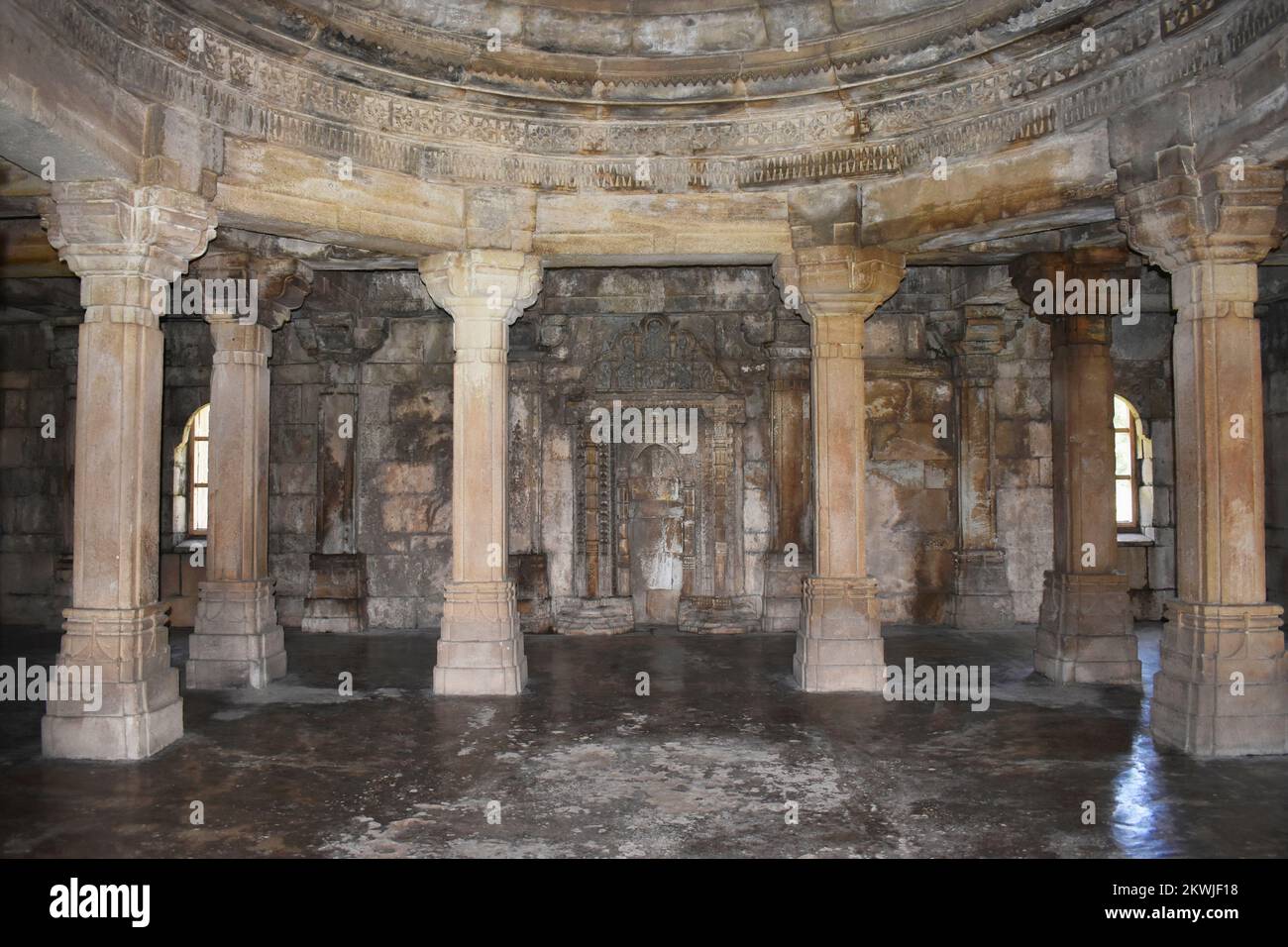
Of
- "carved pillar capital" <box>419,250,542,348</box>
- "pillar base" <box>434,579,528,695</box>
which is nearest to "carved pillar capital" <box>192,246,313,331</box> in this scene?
"carved pillar capital" <box>419,250,542,348</box>

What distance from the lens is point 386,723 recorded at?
7.26m

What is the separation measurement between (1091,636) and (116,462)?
806 centimetres

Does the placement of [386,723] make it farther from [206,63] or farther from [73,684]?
[206,63]

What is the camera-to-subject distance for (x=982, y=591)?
11914 millimetres

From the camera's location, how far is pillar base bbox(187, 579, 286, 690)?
8.78 m

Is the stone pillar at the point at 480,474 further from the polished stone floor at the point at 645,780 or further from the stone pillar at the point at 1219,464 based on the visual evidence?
the stone pillar at the point at 1219,464

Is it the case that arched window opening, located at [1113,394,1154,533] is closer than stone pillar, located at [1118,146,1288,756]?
No

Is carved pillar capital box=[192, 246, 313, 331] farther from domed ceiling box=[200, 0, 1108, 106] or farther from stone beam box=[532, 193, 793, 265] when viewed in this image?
stone beam box=[532, 193, 793, 265]

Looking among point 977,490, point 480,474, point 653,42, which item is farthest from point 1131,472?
point 480,474

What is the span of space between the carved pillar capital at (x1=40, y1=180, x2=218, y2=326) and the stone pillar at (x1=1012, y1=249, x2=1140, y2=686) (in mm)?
7259

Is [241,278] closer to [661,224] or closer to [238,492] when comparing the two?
[238,492]

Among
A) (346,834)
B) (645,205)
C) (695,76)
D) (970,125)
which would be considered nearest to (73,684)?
(346,834)
